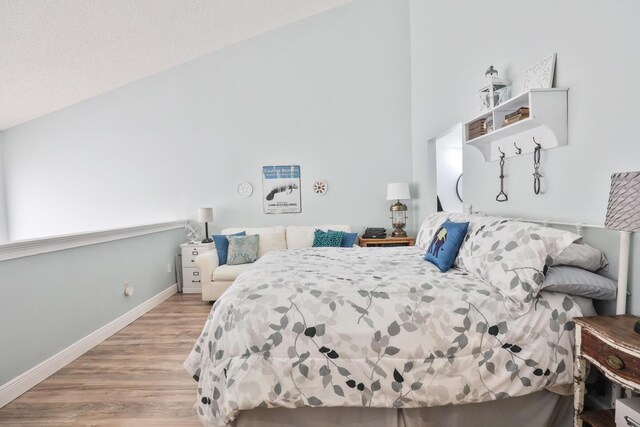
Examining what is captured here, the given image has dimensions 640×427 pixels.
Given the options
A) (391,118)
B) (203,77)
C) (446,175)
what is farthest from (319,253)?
(203,77)

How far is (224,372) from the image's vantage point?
1.45 metres

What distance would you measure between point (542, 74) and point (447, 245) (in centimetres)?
115

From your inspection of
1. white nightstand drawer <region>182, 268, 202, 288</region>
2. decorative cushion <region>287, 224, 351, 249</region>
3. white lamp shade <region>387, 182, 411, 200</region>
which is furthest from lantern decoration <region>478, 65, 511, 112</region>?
white nightstand drawer <region>182, 268, 202, 288</region>

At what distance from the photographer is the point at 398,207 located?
4.35m

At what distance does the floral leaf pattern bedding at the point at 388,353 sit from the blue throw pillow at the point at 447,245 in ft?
1.45

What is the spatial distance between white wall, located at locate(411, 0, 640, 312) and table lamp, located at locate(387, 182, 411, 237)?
121 centimetres

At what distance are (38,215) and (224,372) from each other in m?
4.94

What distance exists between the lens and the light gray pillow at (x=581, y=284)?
56.4 inches

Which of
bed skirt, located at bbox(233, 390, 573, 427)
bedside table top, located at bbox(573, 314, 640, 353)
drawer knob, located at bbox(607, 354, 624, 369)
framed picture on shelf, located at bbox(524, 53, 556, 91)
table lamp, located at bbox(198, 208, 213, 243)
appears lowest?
bed skirt, located at bbox(233, 390, 573, 427)

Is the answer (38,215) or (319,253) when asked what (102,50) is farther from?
(319,253)

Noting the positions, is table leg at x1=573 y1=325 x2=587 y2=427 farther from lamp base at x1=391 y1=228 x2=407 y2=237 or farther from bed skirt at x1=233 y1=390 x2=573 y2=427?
lamp base at x1=391 y1=228 x2=407 y2=237

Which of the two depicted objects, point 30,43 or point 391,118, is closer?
point 30,43

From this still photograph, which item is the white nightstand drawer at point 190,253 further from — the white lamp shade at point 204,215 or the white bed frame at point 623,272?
the white bed frame at point 623,272

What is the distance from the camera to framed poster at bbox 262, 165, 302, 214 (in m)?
4.56
